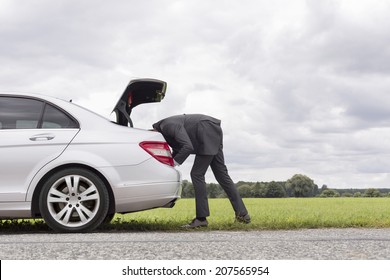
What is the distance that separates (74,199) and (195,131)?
1.97 m

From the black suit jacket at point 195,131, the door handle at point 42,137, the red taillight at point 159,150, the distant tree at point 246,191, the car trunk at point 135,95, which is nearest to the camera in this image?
the door handle at point 42,137

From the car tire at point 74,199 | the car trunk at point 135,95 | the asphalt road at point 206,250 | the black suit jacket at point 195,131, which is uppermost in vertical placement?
the car trunk at point 135,95

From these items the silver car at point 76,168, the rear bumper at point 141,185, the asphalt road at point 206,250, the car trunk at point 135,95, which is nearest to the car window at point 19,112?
the silver car at point 76,168

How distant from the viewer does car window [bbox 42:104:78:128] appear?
786 cm

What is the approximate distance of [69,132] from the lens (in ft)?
25.5

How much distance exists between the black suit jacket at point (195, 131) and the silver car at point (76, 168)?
511 mm

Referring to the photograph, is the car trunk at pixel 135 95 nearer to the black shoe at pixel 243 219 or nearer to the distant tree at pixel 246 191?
the black shoe at pixel 243 219

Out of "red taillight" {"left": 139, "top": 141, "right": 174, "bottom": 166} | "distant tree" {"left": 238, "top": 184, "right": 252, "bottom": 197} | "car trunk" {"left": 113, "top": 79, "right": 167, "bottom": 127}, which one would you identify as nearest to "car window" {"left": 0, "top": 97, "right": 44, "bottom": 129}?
"car trunk" {"left": 113, "top": 79, "right": 167, "bottom": 127}

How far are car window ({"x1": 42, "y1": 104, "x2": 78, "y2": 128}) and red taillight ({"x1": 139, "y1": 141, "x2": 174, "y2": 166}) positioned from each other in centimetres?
95

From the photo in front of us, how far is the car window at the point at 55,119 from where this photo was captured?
7855mm

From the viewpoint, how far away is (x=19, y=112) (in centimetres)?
793
